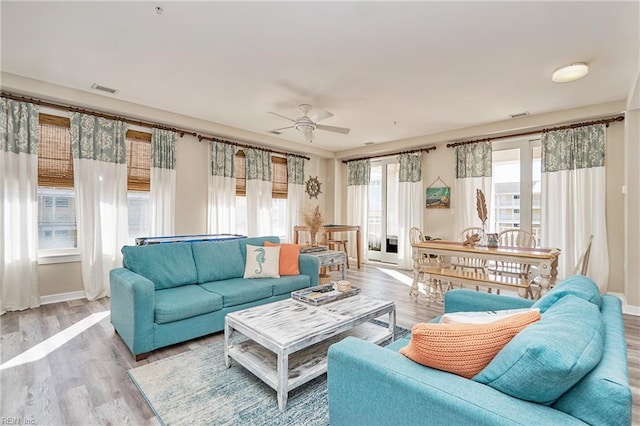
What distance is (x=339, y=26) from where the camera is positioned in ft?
8.20

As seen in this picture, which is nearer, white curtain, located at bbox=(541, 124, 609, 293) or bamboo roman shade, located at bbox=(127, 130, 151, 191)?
white curtain, located at bbox=(541, 124, 609, 293)

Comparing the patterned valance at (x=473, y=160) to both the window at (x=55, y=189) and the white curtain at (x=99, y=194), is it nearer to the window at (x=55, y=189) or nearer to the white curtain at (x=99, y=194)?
the white curtain at (x=99, y=194)

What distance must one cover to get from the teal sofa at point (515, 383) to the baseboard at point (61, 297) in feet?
13.9

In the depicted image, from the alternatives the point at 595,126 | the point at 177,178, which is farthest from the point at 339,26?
the point at 595,126

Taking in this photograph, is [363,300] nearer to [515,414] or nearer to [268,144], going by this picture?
[515,414]

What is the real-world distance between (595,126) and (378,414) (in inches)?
207

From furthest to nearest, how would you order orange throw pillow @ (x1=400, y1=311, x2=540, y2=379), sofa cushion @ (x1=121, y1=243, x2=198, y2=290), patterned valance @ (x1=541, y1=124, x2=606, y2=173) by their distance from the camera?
patterned valance @ (x1=541, y1=124, x2=606, y2=173)
sofa cushion @ (x1=121, y1=243, x2=198, y2=290)
orange throw pillow @ (x1=400, y1=311, x2=540, y2=379)

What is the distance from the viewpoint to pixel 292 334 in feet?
6.64

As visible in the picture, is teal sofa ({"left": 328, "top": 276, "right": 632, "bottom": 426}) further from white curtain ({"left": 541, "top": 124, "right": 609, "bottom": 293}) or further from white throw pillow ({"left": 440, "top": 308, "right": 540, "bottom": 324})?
white curtain ({"left": 541, "top": 124, "right": 609, "bottom": 293})

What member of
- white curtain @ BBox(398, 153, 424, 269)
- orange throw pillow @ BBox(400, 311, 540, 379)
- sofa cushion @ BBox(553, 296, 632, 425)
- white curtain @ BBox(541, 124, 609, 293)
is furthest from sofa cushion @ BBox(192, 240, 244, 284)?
white curtain @ BBox(541, 124, 609, 293)

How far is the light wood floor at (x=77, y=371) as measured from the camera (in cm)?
185

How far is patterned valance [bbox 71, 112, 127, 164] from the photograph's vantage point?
399 centimetres

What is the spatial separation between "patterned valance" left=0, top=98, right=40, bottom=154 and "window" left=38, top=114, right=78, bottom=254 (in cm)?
15

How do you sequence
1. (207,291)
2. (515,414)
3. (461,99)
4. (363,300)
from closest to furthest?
(515,414)
(363,300)
(207,291)
(461,99)
